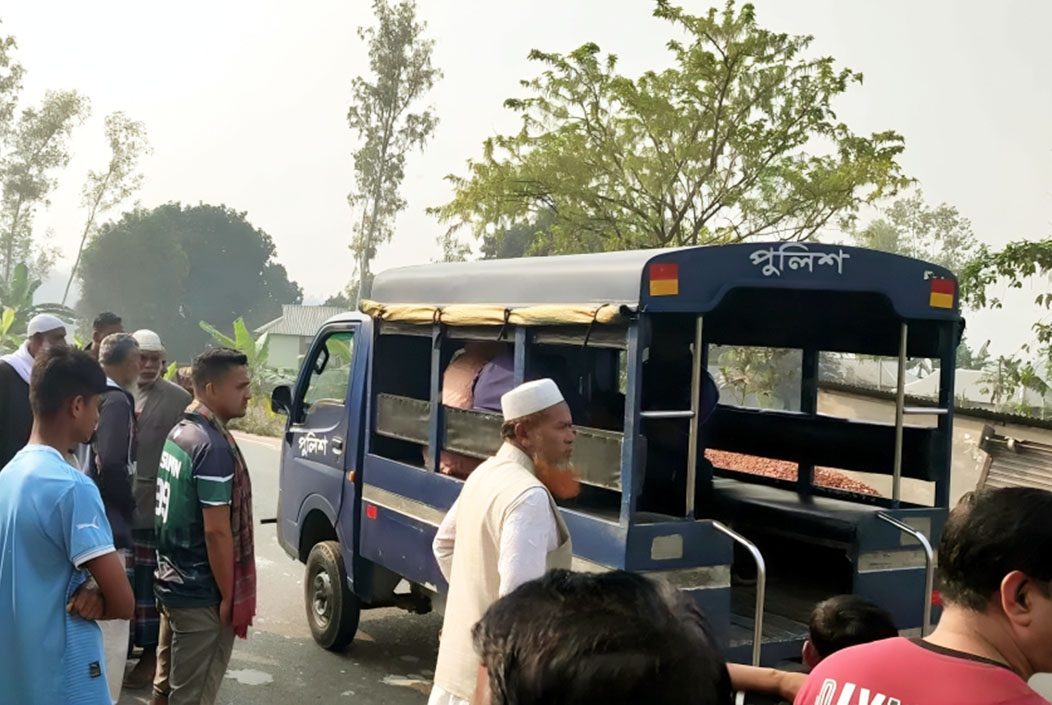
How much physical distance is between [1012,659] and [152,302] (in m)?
69.4

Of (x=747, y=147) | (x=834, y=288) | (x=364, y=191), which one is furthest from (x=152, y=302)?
(x=834, y=288)

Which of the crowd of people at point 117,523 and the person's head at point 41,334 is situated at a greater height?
the person's head at point 41,334

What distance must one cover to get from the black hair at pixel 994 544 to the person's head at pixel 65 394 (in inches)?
91.1

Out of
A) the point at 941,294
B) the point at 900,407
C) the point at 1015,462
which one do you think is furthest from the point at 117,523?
the point at 1015,462

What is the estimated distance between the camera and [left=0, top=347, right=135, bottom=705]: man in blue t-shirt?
2.71 m

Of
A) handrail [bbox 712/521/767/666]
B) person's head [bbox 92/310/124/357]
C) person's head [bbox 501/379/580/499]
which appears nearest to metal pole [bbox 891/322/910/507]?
handrail [bbox 712/521/767/666]

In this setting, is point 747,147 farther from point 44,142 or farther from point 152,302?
point 152,302

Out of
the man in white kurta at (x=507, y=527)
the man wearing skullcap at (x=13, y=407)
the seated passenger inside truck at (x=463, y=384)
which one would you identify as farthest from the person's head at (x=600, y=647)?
the man wearing skullcap at (x=13, y=407)

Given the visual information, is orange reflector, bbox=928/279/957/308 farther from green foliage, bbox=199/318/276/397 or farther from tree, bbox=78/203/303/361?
tree, bbox=78/203/303/361

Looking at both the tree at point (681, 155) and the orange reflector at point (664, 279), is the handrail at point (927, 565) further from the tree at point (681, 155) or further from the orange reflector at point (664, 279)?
the tree at point (681, 155)

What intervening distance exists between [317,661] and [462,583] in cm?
362

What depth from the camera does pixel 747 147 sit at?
62.6 feet

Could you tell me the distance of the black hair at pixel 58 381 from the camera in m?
2.93

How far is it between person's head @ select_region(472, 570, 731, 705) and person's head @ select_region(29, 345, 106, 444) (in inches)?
86.0
